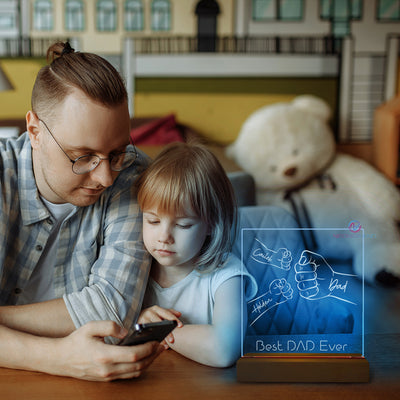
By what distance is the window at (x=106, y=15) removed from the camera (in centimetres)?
291

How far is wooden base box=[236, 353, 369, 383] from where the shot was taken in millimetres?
722

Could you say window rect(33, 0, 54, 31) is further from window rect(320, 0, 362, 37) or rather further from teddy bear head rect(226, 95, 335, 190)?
window rect(320, 0, 362, 37)

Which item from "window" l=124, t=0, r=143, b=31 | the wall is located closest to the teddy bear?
the wall

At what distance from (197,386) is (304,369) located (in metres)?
0.16

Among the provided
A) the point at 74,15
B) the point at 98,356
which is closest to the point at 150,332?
the point at 98,356

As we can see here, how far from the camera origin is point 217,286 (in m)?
0.85

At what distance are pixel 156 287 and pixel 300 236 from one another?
1.09ft

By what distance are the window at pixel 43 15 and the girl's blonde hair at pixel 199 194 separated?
7.91ft

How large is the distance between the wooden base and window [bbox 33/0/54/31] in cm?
277

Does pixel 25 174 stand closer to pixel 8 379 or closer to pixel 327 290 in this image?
pixel 8 379

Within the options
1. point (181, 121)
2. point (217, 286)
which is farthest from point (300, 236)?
point (181, 121)

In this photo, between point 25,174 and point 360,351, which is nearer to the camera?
point 360,351

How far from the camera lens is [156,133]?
8.36 feet

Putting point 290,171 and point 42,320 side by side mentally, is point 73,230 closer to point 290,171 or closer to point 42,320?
point 42,320
